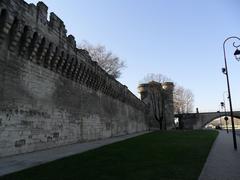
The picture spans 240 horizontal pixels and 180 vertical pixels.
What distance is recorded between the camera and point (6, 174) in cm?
642

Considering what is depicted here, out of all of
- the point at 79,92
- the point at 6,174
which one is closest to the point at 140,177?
the point at 6,174

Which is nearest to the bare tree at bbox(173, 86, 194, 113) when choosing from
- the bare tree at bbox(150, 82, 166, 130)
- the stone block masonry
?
the bare tree at bbox(150, 82, 166, 130)

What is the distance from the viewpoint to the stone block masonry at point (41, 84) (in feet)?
34.6

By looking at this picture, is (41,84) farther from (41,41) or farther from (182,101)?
(182,101)

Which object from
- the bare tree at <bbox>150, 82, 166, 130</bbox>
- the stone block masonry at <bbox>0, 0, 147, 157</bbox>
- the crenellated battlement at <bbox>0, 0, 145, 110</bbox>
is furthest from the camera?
the bare tree at <bbox>150, 82, 166, 130</bbox>

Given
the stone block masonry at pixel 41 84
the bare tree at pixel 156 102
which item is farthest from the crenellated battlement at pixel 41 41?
the bare tree at pixel 156 102

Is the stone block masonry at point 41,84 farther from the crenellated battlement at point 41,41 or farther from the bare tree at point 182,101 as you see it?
the bare tree at point 182,101

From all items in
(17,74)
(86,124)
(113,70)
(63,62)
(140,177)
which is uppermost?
(113,70)

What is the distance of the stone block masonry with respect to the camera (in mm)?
10547

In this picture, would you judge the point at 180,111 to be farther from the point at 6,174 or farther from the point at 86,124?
the point at 6,174

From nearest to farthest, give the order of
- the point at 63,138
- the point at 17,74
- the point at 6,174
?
the point at 6,174 → the point at 17,74 → the point at 63,138

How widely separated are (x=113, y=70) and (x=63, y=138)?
90.6 feet

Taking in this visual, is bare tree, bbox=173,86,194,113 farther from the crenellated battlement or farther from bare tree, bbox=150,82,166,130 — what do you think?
the crenellated battlement

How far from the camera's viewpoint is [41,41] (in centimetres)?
1296
